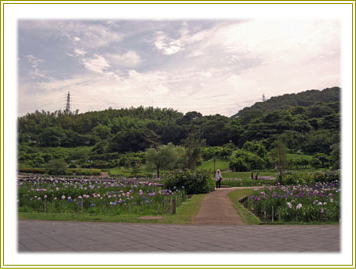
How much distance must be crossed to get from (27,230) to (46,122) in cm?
7340

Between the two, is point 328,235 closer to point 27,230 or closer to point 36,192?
point 27,230

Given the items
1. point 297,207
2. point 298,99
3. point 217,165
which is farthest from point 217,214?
point 298,99

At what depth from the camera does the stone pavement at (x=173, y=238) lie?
6051 mm

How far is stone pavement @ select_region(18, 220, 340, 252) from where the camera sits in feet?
19.9

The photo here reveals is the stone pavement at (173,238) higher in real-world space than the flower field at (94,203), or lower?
higher

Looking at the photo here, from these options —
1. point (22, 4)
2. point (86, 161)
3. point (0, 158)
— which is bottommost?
point (86, 161)

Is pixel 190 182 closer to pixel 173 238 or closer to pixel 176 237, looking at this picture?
pixel 176 237

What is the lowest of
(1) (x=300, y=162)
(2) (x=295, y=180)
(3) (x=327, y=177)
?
(1) (x=300, y=162)

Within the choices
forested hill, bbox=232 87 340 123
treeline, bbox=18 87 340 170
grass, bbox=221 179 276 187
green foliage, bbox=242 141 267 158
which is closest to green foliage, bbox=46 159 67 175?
treeline, bbox=18 87 340 170

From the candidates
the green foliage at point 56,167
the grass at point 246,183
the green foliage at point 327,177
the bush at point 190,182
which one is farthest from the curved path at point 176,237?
the green foliage at point 56,167

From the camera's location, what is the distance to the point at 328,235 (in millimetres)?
7301

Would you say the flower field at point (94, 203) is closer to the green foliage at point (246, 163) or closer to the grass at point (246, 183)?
the grass at point (246, 183)

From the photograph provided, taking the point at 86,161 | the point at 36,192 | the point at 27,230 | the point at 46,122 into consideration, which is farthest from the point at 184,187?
the point at 46,122

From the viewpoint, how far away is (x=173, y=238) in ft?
22.6
